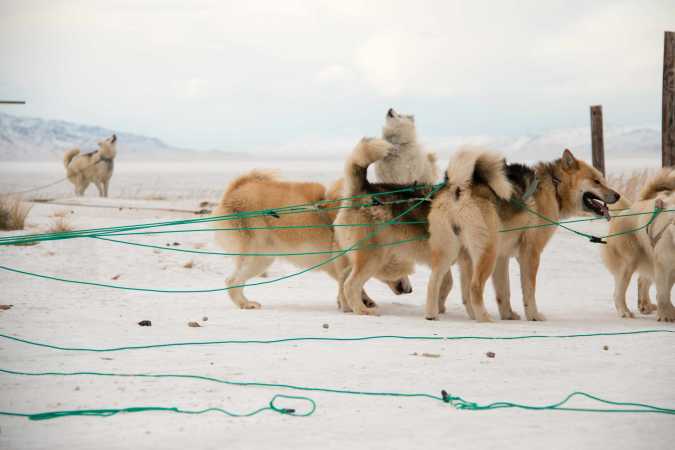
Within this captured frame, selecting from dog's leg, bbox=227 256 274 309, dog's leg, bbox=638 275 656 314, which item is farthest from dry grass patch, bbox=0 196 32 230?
dog's leg, bbox=638 275 656 314

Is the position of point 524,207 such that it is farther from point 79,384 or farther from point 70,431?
point 70,431

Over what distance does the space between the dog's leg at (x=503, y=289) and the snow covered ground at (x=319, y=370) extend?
15.3 inches

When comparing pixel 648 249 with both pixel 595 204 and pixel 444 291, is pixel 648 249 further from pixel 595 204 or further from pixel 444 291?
pixel 444 291

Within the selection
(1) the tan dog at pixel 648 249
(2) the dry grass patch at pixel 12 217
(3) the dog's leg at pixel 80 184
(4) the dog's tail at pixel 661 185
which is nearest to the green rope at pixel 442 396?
(1) the tan dog at pixel 648 249

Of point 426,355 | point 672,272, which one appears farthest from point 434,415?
point 672,272

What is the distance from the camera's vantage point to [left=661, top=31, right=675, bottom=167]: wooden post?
11789 mm

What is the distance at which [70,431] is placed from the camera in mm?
3883

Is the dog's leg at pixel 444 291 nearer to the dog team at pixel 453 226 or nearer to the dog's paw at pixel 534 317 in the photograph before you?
the dog team at pixel 453 226

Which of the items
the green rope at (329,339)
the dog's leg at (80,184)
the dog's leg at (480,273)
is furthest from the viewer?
the dog's leg at (80,184)

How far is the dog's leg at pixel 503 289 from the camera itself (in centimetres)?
788

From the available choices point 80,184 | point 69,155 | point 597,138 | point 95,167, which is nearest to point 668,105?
point 597,138

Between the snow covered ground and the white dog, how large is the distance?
4.77 feet

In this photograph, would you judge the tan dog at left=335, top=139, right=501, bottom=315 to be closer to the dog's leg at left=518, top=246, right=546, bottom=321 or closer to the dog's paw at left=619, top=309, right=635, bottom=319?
the dog's leg at left=518, top=246, right=546, bottom=321

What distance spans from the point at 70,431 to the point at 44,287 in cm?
535
